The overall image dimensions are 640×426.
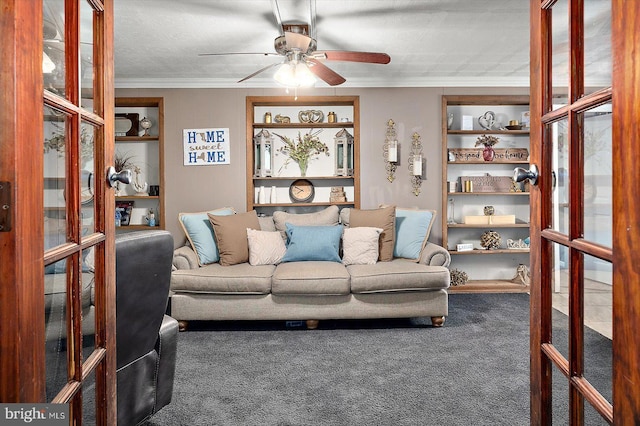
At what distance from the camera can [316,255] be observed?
4121mm

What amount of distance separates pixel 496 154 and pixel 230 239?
3.27m

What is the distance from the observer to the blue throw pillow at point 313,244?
412 centimetres

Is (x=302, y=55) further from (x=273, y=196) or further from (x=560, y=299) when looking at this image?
(x=560, y=299)

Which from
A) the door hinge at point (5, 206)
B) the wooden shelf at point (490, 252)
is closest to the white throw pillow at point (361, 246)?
the wooden shelf at point (490, 252)

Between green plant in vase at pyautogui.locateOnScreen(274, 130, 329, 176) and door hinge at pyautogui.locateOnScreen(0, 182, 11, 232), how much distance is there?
176 inches

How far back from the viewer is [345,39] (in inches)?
146

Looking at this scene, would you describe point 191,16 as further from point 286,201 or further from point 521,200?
point 521,200

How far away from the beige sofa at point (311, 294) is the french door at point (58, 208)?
93.5 inches

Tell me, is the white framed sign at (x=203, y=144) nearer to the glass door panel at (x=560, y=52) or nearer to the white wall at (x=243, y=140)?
the white wall at (x=243, y=140)

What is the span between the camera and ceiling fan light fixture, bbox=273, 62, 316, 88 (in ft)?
10.4

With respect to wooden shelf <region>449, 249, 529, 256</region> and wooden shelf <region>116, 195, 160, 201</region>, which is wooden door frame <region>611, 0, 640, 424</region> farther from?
wooden shelf <region>116, 195, 160, 201</region>

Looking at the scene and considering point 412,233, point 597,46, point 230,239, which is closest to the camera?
point 597,46

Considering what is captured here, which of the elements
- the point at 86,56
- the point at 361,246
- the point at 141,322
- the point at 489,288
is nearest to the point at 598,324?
the point at 86,56

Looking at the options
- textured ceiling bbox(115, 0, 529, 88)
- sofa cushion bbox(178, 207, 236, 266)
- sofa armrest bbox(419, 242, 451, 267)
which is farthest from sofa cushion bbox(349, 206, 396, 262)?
textured ceiling bbox(115, 0, 529, 88)
